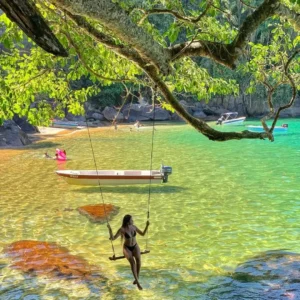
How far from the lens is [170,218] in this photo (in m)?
12.6

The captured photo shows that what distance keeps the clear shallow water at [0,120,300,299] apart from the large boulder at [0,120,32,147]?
6037 mm

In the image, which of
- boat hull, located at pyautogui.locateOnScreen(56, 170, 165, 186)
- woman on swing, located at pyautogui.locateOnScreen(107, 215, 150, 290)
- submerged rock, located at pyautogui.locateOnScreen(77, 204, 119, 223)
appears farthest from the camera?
boat hull, located at pyautogui.locateOnScreen(56, 170, 165, 186)

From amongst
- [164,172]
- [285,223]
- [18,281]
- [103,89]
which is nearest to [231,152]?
[164,172]

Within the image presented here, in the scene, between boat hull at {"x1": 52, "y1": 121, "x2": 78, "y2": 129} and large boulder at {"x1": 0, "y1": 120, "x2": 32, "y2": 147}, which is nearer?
large boulder at {"x1": 0, "y1": 120, "x2": 32, "y2": 147}

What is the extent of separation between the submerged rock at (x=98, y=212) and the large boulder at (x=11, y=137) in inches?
759

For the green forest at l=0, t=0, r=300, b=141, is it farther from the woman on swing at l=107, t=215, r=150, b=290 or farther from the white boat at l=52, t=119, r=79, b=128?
Result: the white boat at l=52, t=119, r=79, b=128

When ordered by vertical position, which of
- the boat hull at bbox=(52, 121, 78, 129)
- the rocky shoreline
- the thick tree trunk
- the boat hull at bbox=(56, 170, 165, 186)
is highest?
the thick tree trunk

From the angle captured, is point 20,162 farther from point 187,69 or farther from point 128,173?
point 187,69

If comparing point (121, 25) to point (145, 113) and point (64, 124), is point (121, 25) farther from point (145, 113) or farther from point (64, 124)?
point (145, 113)

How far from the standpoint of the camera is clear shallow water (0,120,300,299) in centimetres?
810

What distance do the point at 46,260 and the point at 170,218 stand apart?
4.47m

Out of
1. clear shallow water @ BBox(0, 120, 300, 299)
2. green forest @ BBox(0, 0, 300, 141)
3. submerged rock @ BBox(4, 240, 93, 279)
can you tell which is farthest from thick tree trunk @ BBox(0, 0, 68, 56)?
submerged rock @ BBox(4, 240, 93, 279)

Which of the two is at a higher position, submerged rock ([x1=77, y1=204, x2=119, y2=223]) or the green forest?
the green forest

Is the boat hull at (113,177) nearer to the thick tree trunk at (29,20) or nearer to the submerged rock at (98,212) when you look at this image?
the submerged rock at (98,212)
